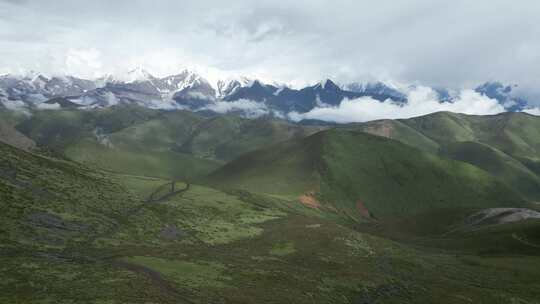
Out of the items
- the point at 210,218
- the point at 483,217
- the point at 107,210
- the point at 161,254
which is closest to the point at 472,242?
the point at 483,217

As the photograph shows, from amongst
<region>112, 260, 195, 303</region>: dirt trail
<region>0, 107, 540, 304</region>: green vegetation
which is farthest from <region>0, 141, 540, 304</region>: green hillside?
<region>0, 107, 540, 304</region>: green vegetation

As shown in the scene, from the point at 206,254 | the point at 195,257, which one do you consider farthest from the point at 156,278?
the point at 206,254

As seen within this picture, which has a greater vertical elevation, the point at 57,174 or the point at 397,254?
the point at 57,174

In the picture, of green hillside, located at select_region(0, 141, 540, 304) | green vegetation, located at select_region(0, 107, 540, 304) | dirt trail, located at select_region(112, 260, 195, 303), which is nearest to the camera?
dirt trail, located at select_region(112, 260, 195, 303)

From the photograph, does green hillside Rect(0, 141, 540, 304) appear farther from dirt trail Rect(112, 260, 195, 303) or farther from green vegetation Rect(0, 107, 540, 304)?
green vegetation Rect(0, 107, 540, 304)

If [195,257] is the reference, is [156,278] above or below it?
above

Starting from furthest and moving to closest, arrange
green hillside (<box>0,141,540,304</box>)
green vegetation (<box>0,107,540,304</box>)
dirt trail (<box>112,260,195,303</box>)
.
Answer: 1. green vegetation (<box>0,107,540,304</box>)
2. green hillside (<box>0,141,540,304</box>)
3. dirt trail (<box>112,260,195,303</box>)

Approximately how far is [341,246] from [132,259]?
2511 inches

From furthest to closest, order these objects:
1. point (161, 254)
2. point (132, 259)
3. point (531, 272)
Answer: point (531, 272)
point (161, 254)
point (132, 259)

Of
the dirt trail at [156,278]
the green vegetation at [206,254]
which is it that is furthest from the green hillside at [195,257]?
the green vegetation at [206,254]

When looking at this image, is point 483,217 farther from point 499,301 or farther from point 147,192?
point 147,192

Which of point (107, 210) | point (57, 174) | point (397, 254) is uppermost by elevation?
point (57, 174)

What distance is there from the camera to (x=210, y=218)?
140500 millimetres

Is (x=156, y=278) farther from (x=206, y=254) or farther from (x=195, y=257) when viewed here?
(x=206, y=254)
